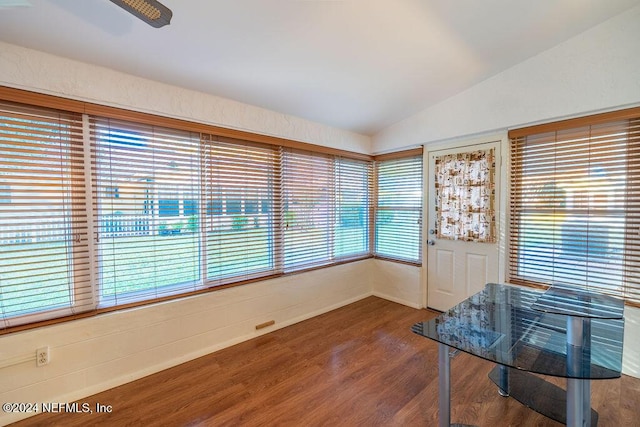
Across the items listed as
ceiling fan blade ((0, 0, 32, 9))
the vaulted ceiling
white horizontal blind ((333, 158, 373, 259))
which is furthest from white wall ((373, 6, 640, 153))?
ceiling fan blade ((0, 0, 32, 9))

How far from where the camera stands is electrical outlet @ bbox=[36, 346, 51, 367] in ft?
5.88

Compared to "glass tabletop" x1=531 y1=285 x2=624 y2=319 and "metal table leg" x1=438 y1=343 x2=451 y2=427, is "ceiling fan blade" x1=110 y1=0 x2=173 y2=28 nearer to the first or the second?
"metal table leg" x1=438 y1=343 x2=451 y2=427

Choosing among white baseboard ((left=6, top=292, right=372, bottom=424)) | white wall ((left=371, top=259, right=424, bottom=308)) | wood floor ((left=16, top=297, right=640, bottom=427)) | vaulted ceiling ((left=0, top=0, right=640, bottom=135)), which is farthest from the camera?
white wall ((left=371, top=259, right=424, bottom=308))

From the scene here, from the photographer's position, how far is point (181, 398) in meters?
1.93

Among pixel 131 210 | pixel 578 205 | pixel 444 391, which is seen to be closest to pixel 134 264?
pixel 131 210

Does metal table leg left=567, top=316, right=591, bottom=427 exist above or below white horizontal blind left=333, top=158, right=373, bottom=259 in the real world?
below

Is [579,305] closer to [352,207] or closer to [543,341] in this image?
[543,341]

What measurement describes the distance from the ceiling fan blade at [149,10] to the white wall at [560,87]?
9.42 feet

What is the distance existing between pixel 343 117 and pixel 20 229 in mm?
2975

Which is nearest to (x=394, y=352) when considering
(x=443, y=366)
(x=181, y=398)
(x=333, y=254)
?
(x=443, y=366)

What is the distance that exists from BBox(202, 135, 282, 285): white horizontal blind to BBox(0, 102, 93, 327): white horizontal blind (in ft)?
2.94

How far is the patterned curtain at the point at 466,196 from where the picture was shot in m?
2.91

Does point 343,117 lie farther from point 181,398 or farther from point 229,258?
point 181,398

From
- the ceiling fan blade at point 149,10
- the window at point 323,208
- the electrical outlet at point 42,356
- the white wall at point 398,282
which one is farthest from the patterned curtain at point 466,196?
the electrical outlet at point 42,356
